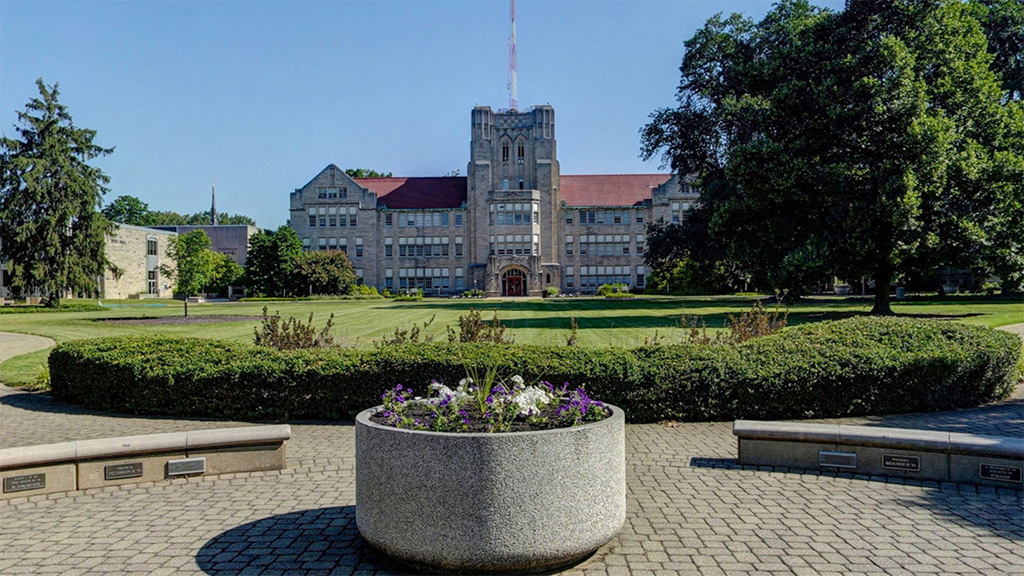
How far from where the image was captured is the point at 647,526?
6.03 meters

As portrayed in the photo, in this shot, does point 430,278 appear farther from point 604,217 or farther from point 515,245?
point 604,217

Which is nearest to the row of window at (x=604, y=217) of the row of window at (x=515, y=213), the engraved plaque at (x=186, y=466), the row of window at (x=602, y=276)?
the row of window at (x=515, y=213)

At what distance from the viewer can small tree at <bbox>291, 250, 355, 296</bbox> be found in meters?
69.4

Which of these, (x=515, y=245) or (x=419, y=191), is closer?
(x=515, y=245)

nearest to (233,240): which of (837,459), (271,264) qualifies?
(271,264)

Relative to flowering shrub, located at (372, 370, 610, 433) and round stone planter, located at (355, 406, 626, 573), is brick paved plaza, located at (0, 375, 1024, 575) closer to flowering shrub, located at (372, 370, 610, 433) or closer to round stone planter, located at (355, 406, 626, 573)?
round stone planter, located at (355, 406, 626, 573)

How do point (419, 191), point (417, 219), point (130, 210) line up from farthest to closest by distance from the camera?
point (130, 210), point (419, 191), point (417, 219)

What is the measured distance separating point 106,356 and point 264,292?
63605mm

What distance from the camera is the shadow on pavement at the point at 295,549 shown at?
16.9 ft

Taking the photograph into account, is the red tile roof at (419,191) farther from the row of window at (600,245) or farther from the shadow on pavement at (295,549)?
the shadow on pavement at (295,549)

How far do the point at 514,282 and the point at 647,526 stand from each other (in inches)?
2900

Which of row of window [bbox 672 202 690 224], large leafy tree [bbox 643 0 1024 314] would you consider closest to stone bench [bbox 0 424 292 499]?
large leafy tree [bbox 643 0 1024 314]

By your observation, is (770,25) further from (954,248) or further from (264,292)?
(264,292)

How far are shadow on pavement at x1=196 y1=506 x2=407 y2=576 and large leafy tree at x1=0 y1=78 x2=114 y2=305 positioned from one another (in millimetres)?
48659
